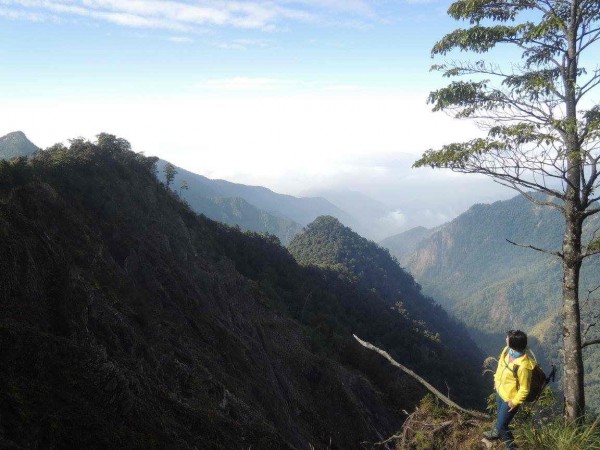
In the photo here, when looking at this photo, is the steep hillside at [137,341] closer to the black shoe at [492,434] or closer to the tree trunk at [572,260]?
the black shoe at [492,434]

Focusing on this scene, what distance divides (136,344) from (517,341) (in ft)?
35.6

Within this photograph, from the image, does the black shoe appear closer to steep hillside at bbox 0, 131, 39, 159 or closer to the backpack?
the backpack

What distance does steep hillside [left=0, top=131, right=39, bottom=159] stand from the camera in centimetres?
9566

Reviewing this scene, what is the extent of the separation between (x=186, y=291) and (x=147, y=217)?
29.9 ft

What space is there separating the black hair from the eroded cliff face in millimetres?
4757

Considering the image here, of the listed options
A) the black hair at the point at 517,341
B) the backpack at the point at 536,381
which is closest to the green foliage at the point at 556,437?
the backpack at the point at 536,381

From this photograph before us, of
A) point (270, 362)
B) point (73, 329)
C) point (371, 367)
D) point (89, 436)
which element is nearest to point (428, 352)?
point (371, 367)

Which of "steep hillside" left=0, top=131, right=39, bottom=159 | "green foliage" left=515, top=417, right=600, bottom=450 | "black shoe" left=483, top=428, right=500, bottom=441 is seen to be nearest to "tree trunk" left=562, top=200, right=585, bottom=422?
"green foliage" left=515, top=417, right=600, bottom=450

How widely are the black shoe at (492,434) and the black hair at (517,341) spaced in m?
1.17

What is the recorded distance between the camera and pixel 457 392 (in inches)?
2280

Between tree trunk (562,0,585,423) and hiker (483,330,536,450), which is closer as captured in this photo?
hiker (483,330,536,450)

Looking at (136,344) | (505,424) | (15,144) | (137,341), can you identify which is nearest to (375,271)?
(15,144)

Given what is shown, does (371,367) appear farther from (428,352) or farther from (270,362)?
(428,352)

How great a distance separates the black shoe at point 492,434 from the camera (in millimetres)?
5252
